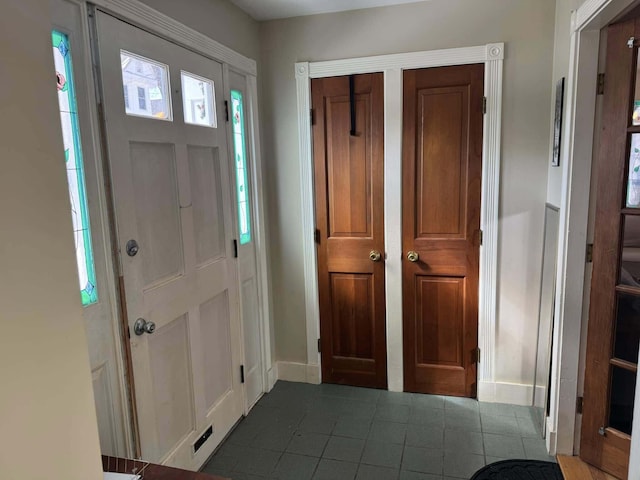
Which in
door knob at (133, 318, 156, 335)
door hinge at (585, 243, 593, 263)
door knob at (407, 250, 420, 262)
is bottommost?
door knob at (133, 318, 156, 335)

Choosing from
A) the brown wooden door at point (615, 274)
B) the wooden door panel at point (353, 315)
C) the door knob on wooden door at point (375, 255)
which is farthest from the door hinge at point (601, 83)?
the wooden door panel at point (353, 315)

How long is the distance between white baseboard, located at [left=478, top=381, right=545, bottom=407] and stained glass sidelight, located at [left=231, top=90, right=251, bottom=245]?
1.80 meters

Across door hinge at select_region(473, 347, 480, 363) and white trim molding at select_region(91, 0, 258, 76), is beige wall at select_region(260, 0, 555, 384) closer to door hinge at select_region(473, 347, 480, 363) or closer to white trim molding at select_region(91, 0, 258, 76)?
door hinge at select_region(473, 347, 480, 363)

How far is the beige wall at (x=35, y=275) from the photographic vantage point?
870 millimetres

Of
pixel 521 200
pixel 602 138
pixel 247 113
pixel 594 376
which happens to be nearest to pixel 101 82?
pixel 247 113

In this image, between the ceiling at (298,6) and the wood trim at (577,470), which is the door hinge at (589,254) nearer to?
the wood trim at (577,470)

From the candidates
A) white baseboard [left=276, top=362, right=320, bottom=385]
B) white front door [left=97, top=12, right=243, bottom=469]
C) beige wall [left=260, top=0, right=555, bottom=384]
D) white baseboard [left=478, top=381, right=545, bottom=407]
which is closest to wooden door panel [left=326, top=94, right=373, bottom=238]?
beige wall [left=260, top=0, right=555, bottom=384]

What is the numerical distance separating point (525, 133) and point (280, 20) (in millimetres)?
1674

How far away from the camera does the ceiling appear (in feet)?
8.40

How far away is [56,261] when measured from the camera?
0.98 metres

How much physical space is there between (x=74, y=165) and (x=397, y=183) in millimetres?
1846

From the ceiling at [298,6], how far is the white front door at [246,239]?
41cm

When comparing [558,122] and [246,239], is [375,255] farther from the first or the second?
[558,122]

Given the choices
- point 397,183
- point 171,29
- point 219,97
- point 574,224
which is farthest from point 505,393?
point 171,29
